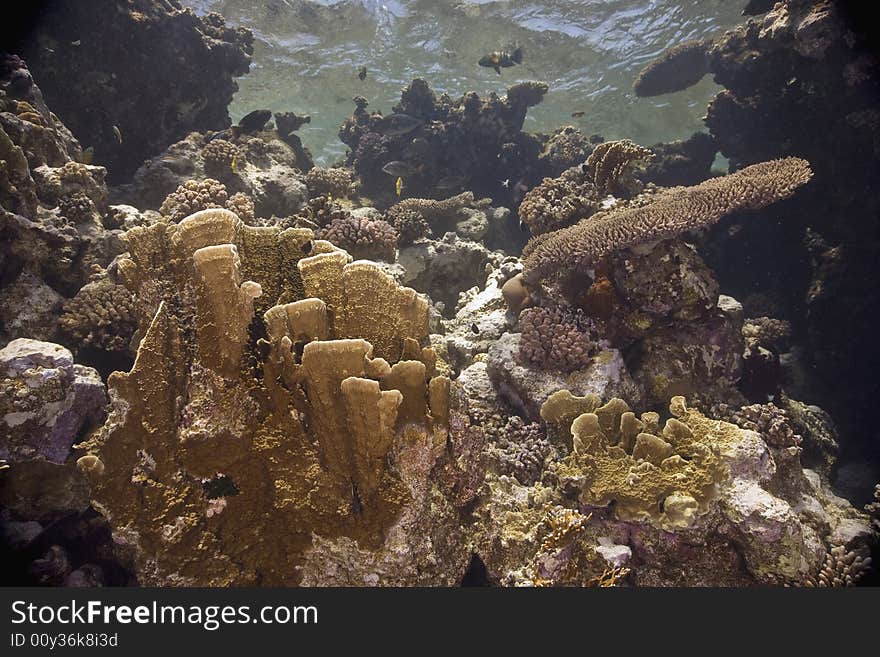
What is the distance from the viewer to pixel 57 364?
3203 millimetres

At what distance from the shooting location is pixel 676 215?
4.64 m

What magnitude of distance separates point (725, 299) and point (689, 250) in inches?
45.5

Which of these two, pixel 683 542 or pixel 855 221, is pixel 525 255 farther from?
pixel 855 221

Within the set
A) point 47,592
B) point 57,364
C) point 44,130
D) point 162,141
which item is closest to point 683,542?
point 47,592

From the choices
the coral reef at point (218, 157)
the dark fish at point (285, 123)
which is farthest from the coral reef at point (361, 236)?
the dark fish at point (285, 123)

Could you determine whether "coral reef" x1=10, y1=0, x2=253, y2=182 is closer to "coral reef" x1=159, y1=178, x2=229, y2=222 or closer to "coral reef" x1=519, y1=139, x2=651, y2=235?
→ "coral reef" x1=159, y1=178, x2=229, y2=222

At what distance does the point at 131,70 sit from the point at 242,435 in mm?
11486

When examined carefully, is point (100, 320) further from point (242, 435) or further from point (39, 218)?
point (242, 435)

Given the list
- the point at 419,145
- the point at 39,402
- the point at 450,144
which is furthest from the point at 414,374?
the point at 450,144

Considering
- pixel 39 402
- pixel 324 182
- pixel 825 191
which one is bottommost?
pixel 39 402

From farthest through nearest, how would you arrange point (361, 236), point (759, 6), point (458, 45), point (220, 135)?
point (458, 45), point (759, 6), point (220, 135), point (361, 236)

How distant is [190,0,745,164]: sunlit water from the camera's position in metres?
18.1

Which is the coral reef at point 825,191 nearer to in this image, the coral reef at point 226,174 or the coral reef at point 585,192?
the coral reef at point 585,192

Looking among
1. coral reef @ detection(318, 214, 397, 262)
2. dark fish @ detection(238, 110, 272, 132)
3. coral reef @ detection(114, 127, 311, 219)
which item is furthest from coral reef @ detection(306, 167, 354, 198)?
coral reef @ detection(318, 214, 397, 262)
